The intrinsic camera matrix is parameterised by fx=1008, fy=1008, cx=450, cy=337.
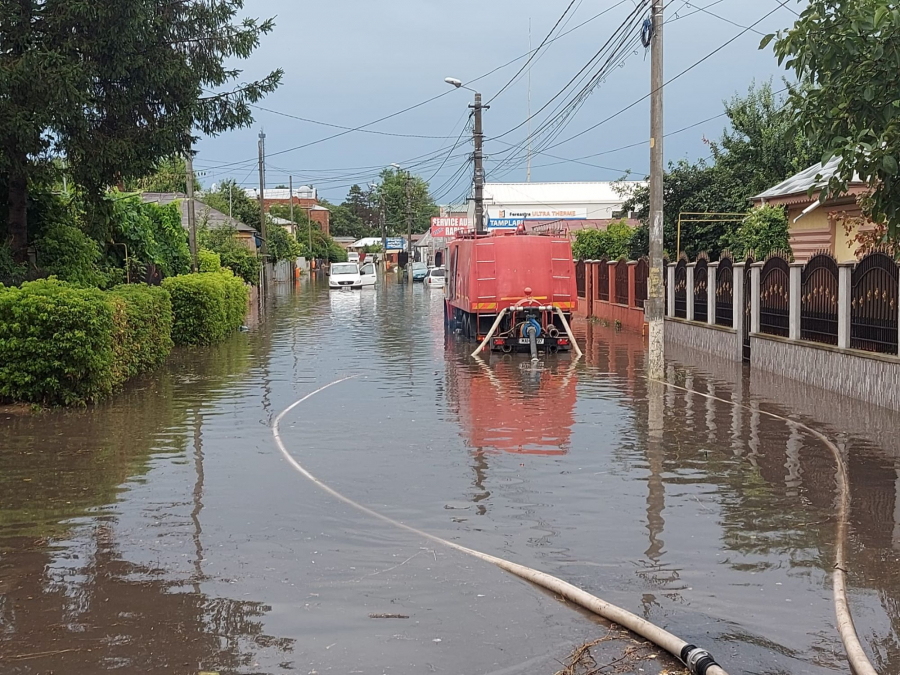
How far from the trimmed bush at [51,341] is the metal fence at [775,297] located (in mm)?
11182

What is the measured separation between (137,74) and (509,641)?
612 inches

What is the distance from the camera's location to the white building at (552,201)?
2889 inches

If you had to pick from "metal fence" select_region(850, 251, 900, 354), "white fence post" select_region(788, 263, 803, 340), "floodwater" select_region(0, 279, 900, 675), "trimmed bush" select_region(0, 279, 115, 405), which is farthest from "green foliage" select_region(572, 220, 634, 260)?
"trimmed bush" select_region(0, 279, 115, 405)

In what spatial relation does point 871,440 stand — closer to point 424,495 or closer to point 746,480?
point 746,480

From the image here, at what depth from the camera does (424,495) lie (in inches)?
351

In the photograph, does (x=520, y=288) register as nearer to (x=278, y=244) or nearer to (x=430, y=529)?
(x=430, y=529)

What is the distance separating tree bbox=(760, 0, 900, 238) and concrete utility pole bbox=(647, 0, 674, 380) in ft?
31.1

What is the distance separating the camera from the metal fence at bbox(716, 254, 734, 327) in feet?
67.2

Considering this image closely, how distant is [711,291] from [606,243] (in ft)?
60.0

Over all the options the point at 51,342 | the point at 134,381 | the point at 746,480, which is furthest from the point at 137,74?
the point at 746,480

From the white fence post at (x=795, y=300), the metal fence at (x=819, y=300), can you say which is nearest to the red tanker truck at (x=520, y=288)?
the white fence post at (x=795, y=300)

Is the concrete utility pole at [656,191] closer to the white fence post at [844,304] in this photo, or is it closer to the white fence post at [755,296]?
the white fence post at [755,296]

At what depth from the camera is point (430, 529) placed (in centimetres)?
779

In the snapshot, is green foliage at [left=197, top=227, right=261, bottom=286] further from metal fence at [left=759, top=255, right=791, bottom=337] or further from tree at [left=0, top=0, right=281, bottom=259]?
metal fence at [left=759, top=255, right=791, bottom=337]
